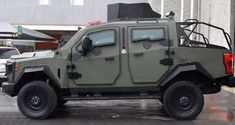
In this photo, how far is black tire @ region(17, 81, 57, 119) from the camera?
1075 cm

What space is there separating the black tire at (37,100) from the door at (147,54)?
5.73ft

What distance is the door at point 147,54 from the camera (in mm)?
10688

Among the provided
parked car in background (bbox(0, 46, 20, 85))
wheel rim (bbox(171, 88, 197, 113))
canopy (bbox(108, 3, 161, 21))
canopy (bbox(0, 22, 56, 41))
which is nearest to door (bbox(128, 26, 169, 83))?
wheel rim (bbox(171, 88, 197, 113))

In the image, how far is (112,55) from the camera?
10711 mm

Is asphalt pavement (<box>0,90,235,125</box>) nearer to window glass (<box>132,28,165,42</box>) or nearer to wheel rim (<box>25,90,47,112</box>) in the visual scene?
wheel rim (<box>25,90,47,112</box>)

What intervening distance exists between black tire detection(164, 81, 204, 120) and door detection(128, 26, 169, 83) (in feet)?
1.38

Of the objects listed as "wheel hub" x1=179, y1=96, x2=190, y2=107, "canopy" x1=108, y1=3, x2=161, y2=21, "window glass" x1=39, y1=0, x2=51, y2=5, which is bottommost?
"wheel hub" x1=179, y1=96, x2=190, y2=107

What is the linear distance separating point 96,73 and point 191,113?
210 centimetres

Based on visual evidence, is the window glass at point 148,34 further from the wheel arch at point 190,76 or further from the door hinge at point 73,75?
the door hinge at point 73,75

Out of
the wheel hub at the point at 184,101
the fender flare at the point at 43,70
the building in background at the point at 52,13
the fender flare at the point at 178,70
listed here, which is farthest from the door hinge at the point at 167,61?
the building in background at the point at 52,13

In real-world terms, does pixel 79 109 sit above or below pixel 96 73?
below

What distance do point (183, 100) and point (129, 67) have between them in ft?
4.24

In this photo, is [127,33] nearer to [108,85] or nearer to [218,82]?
[108,85]

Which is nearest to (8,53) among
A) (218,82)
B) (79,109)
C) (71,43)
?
(79,109)
